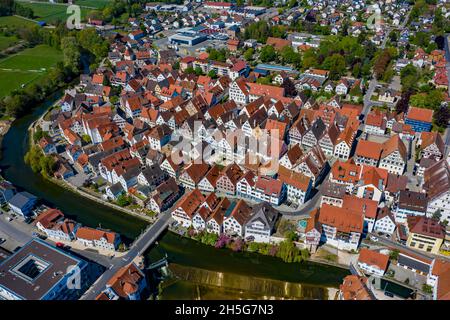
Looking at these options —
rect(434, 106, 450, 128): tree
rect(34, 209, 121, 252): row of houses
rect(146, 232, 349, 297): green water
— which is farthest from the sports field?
rect(434, 106, 450, 128): tree

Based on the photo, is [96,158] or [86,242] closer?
[86,242]

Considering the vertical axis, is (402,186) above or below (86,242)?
above

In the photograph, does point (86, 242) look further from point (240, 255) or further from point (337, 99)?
point (337, 99)

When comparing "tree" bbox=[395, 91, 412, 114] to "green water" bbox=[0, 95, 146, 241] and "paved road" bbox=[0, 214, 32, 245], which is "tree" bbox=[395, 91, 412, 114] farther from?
"paved road" bbox=[0, 214, 32, 245]

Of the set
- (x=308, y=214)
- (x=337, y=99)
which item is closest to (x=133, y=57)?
(x=337, y=99)

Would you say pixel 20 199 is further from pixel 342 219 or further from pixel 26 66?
pixel 26 66

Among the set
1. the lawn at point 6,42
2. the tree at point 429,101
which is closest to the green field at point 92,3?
the lawn at point 6,42
